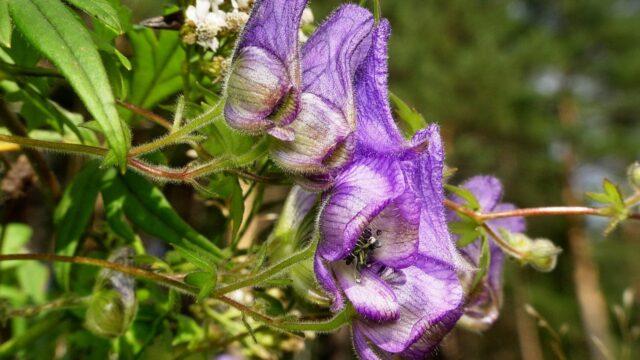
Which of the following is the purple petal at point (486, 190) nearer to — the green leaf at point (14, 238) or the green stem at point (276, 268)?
the green stem at point (276, 268)

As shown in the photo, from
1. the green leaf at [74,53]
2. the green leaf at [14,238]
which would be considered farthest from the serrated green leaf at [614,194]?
the green leaf at [14,238]

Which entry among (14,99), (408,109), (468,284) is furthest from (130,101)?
(468,284)

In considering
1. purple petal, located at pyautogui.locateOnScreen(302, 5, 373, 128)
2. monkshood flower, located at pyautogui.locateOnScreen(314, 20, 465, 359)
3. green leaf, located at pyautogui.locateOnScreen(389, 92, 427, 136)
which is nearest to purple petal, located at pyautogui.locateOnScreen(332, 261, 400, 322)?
monkshood flower, located at pyautogui.locateOnScreen(314, 20, 465, 359)

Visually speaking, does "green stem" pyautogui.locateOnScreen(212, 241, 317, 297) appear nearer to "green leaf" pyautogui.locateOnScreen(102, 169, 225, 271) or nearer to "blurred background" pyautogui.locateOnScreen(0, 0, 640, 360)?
"green leaf" pyautogui.locateOnScreen(102, 169, 225, 271)

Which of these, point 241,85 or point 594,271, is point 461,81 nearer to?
point 594,271

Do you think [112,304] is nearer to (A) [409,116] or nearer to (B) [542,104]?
(A) [409,116]

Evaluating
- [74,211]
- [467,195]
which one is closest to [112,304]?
[74,211]
